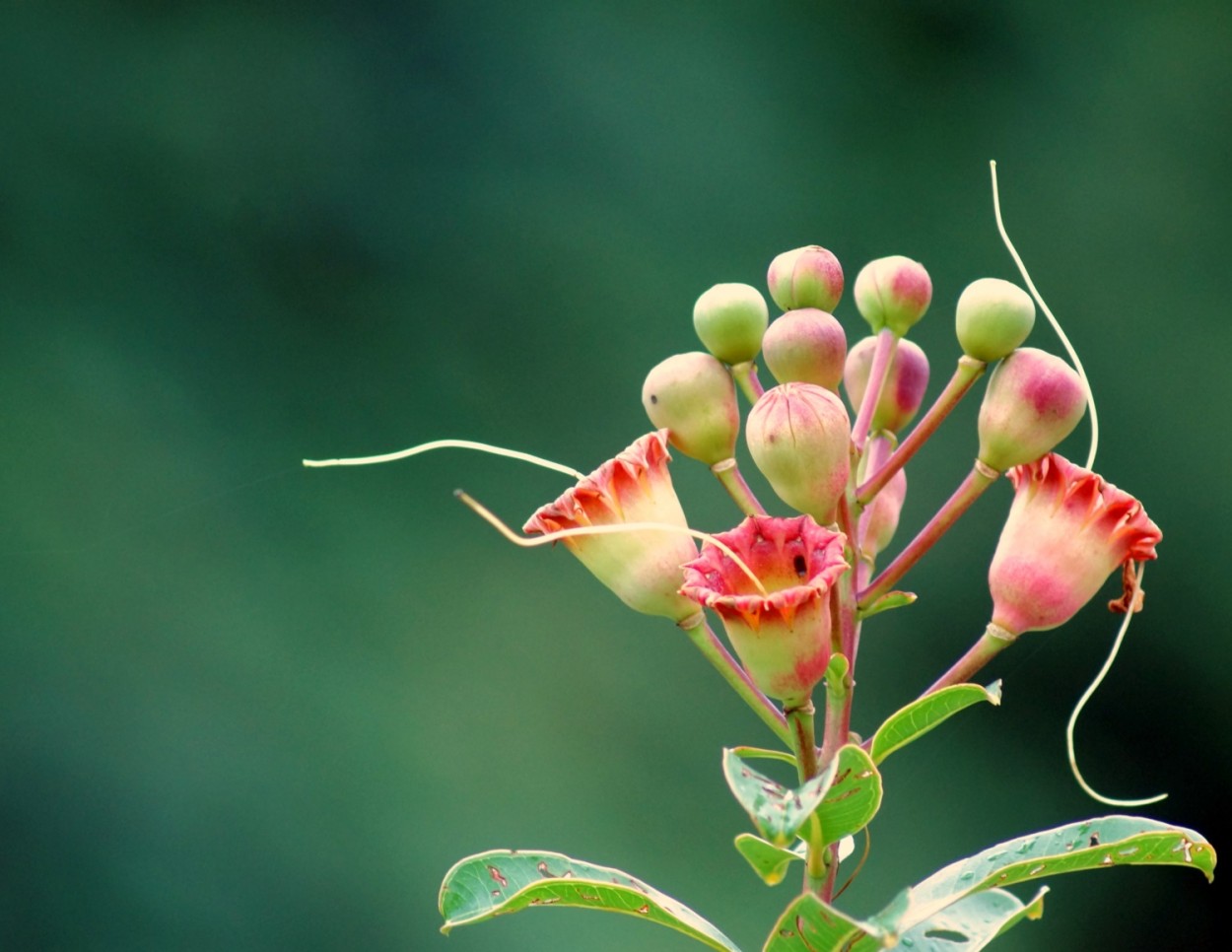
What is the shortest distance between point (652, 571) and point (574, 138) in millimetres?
2566

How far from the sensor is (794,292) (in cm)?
82

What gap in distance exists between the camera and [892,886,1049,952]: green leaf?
2.33ft

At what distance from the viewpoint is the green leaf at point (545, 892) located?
71 centimetres

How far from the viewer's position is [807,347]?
772 mm

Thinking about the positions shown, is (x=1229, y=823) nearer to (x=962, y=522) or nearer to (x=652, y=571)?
(x=962, y=522)

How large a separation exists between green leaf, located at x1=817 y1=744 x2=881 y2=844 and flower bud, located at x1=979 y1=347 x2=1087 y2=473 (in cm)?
20

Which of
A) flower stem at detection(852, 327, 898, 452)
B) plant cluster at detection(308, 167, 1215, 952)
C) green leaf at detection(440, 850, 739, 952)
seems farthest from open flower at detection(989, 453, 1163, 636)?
green leaf at detection(440, 850, 739, 952)

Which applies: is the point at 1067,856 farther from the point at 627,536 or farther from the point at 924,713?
the point at 627,536

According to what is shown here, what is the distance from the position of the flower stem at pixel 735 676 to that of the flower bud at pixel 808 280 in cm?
21

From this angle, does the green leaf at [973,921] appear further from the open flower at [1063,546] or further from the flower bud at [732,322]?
the flower bud at [732,322]

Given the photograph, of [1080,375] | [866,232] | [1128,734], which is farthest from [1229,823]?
[1080,375]

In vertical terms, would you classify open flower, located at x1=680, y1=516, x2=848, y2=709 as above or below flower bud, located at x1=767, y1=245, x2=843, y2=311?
below

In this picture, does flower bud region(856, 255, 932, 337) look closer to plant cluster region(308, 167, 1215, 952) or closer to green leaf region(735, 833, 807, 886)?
plant cluster region(308, 167, 1215, 952)

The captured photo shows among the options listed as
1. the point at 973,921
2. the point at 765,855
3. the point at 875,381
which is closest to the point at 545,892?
the point at 765,855
